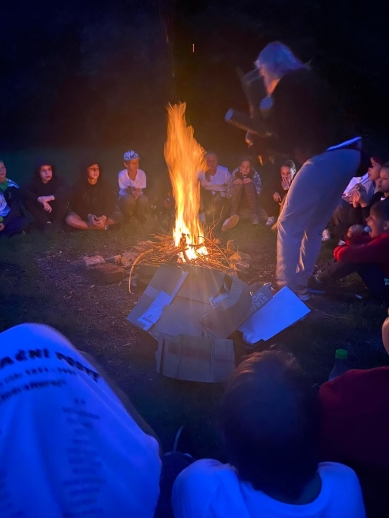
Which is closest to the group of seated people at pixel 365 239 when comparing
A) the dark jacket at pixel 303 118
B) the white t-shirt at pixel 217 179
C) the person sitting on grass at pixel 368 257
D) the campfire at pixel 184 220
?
the person sitting on grass at pixel 368 257

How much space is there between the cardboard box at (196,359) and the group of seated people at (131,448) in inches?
64.6

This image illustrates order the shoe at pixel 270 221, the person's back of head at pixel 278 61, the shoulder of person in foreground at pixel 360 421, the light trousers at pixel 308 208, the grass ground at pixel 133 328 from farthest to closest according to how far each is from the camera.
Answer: the shoe at pixel 270 221
the light trousers at pixel 308 208
the person's back of head at pixel 278 61
the grass ground at pixel 133 328
the shoulder of person in foreground at pixel 360 421

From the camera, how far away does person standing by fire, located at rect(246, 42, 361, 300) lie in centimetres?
390

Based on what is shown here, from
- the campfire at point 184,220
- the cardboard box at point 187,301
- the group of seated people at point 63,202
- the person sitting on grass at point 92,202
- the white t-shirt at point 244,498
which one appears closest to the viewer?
the white t-shirt at point 244,498

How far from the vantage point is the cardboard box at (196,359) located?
332 centimetres

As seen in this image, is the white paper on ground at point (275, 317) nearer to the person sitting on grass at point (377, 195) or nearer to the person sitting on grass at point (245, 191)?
the person sitting on grass at point (377, 195)

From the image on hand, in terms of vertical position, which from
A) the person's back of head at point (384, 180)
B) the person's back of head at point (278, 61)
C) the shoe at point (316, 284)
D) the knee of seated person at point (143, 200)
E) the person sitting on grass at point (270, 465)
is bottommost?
the shoe at point (316, 284)

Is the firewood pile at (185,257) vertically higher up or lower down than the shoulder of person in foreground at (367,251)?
higher up

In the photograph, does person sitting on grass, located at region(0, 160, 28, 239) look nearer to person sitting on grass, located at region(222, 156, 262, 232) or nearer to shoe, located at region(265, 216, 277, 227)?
person sitting on grass, located at region(222, 156, 262, 232)

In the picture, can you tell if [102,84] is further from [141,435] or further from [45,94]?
[141,435]

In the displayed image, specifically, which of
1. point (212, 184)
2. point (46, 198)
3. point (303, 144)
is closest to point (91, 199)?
point (46, 198)

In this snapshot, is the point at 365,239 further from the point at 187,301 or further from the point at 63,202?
the point at 63,202

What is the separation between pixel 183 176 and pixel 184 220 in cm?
60

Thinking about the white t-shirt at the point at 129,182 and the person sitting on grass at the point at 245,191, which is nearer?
the person sitting on grass at the point at 245,191
